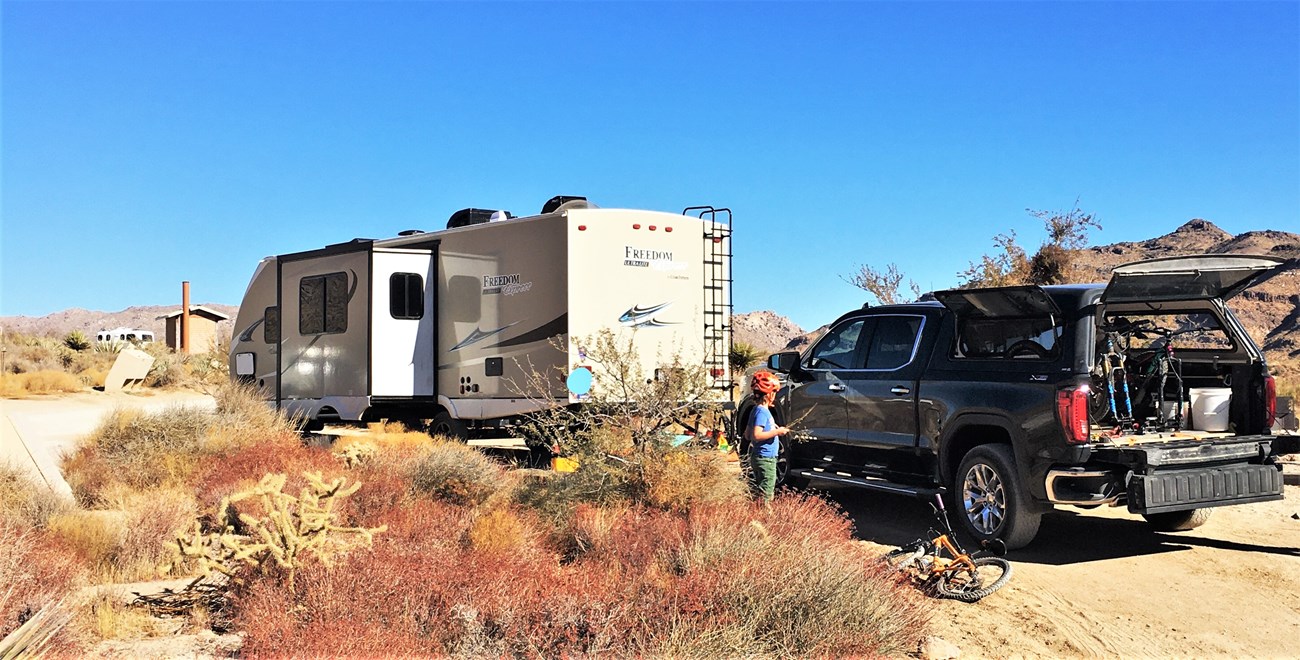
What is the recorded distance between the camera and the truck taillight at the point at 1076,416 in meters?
7.54

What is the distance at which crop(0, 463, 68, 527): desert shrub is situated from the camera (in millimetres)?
7957

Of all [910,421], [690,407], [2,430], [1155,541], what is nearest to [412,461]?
[690,407]

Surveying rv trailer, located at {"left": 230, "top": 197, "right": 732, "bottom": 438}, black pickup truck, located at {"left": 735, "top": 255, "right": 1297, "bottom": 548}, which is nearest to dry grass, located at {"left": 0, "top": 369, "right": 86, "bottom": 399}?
rv trailer, located at {"left": 230, "top": 197, "right": 732, "bottom": 438}

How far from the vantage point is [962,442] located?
863cm

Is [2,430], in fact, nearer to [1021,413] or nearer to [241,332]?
[241,332]

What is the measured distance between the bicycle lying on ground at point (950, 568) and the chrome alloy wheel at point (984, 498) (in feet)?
3.11

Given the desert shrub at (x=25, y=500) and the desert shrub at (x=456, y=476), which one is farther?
the desert shrub at (x=456, y=476)

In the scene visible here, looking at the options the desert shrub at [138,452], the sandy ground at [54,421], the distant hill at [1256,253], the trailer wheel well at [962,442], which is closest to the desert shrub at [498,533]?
the trailer wheel well at [962,442]

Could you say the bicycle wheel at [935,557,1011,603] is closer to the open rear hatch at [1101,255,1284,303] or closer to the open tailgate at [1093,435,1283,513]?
the open tailgate at [1093,435,1283,513]

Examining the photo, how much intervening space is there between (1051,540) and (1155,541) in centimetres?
84

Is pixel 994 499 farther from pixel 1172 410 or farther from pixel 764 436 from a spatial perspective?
pixel 764 436

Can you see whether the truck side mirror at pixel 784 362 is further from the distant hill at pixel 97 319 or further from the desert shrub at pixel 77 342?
the distant hill at pixel 97 319

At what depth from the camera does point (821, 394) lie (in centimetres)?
1009

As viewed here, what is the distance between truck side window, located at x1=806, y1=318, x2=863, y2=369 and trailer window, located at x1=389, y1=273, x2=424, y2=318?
640 cm
